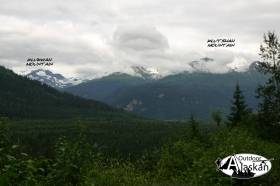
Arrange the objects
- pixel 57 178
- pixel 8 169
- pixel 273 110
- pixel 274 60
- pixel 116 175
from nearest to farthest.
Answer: pixel 8 169 < pixel 57 178 < pixel 116 175 < pixel 273 110 < pixel 274 60

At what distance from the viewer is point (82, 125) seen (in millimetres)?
13609

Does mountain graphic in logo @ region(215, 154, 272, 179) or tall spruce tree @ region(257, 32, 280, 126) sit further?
tall spruce tree @ region(257, 32, 280, 126)

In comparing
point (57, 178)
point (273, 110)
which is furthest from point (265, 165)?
point (273, 110)

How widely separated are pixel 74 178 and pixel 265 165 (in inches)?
192

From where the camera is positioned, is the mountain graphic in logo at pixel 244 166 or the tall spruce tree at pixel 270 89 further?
the tall spruce tree at pixel 270 89

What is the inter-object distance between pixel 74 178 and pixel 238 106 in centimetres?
5833

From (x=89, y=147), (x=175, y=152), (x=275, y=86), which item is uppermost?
(x=275, y=86)

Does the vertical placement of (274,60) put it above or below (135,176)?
above

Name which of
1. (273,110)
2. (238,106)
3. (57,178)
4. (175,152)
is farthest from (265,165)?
(238,106)

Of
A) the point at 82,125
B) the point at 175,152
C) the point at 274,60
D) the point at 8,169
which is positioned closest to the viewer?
the point at 8,169

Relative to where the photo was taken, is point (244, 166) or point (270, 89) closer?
point (244, 166)

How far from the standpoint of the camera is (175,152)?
125ft

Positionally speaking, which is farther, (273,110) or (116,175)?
(273,110)

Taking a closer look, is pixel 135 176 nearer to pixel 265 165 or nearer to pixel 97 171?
pixel 97 171
